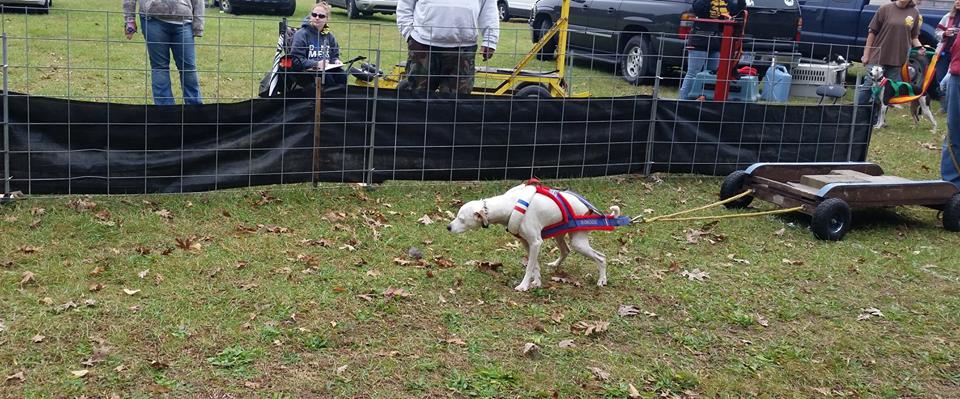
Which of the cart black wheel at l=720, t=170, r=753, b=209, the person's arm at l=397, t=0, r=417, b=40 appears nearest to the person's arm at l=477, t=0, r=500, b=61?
the person's arm at l=397, t=0, r=417, b=40

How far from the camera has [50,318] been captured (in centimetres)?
542

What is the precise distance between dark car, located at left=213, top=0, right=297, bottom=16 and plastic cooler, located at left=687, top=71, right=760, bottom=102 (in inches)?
522

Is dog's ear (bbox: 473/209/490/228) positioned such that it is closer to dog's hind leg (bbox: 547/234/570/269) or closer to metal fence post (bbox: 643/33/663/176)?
dog's hind leg (bbox: 547/234/570/269)

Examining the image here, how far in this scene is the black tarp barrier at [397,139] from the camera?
7.66 meters

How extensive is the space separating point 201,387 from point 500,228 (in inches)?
134

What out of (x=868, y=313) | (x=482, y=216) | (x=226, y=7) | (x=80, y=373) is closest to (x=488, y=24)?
(x=482, y=216)

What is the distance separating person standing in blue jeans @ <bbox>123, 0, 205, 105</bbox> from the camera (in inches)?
354

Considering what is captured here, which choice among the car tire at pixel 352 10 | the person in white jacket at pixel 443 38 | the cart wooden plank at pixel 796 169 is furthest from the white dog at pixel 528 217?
the car tire at pixel 352 10

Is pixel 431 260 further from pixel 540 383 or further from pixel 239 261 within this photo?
pixel 540 383

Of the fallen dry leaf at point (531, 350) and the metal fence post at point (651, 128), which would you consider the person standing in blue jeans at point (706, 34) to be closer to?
the metal fence post at point (651, 128)

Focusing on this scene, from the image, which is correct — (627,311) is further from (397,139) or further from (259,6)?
(259,6)

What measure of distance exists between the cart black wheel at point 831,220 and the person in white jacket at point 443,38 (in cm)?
330

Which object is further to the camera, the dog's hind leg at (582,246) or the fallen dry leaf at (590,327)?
the dog's hind leg at (582,246)

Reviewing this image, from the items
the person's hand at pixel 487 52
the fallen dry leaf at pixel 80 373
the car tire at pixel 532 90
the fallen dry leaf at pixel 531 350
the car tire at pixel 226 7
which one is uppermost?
the person's hand at pixel 487 52
